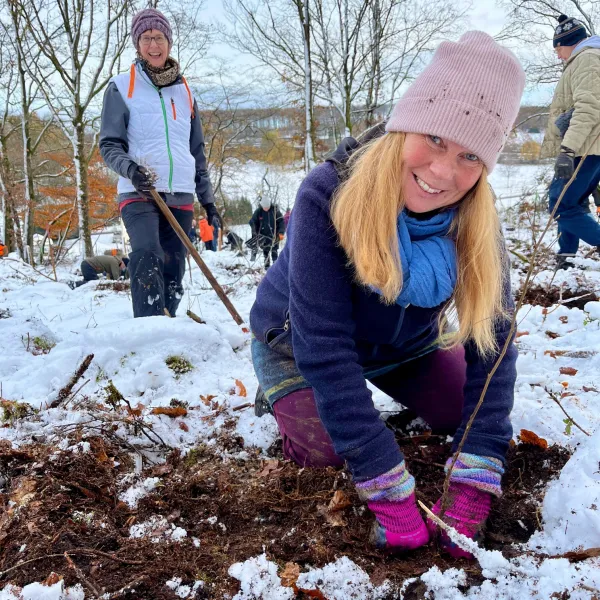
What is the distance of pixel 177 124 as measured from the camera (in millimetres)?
3387

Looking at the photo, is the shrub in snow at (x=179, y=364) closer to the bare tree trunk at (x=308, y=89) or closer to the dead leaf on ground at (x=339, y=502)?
the dead leaf on ground at (x=339, y=502)

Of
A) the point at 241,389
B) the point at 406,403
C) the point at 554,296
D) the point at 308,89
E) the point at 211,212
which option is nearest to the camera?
the point at 406,403

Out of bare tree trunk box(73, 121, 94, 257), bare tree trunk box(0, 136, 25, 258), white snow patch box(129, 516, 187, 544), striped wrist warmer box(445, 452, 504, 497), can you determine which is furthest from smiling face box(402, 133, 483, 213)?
bare tree trunk box(0, 136, 25, 258)

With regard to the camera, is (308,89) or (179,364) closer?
(179,364)

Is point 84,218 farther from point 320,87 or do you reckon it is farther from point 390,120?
point 390,120

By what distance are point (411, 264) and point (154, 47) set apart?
270cm

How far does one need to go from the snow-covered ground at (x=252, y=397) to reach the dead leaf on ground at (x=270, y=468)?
171 millimetres

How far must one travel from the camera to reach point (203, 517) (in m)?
1.48

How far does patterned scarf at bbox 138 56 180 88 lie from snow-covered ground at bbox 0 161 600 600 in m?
1.67

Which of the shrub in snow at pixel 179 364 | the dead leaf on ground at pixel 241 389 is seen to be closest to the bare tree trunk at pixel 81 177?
the shrub in snow at pixel 179 364

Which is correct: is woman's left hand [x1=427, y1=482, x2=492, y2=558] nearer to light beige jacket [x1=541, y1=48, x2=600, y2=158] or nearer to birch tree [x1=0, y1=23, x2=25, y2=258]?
light beige jacket [x1=541, y1=48, x2=600, y2=158]

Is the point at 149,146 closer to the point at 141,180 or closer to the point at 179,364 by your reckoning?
the point at 141,180

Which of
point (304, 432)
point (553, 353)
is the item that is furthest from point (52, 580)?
point (553, 353)

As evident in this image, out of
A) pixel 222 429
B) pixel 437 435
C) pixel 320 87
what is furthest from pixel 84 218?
pixel 437 435
